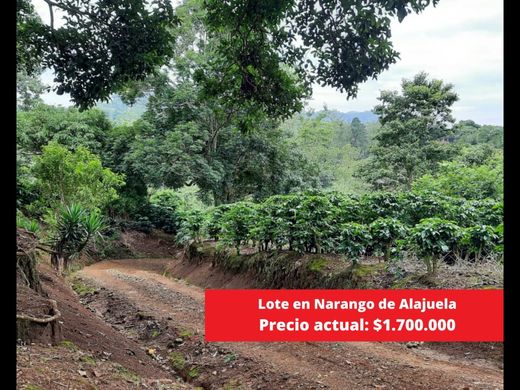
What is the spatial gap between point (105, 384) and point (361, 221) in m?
6.43

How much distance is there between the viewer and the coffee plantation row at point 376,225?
6965 millimetres

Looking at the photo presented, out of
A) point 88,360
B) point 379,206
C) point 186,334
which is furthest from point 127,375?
point 379,206

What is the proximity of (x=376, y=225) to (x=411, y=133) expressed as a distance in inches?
404

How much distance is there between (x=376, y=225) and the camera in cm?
770

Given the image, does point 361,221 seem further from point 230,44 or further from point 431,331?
point 230,44

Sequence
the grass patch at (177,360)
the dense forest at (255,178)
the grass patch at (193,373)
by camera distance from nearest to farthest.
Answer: the grass patch at (193,373)
the grass patch at (177,360)
the dense forest at (255,178)

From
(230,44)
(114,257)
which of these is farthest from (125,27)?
(114,257)

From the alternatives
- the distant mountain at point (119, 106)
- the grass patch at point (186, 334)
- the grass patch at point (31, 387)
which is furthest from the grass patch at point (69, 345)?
the distant mountain at point (119, 106)

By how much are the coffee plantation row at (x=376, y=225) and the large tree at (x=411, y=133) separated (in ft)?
24.2

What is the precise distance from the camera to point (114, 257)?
19.3 meters

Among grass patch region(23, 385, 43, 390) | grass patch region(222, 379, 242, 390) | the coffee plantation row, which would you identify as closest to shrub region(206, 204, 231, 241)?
the coffee plantation row

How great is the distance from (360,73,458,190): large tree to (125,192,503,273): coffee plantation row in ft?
24.2

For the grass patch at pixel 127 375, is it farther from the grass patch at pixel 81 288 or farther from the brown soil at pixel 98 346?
the grass patch at pixel 81 288

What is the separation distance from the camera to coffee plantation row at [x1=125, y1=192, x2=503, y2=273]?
6965 mm
